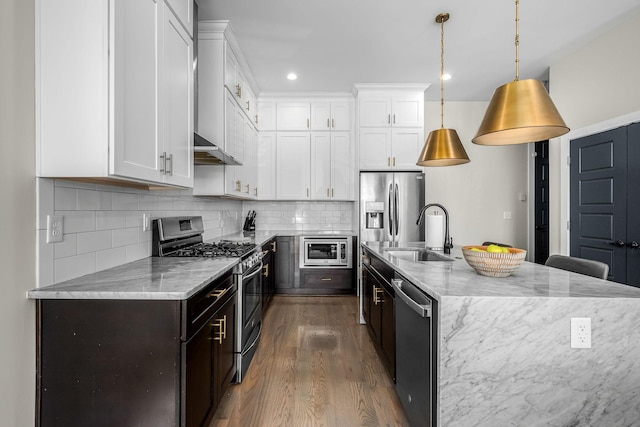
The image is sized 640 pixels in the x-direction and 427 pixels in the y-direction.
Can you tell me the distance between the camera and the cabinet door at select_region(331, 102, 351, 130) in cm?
482

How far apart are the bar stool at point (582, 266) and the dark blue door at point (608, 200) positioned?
1.35 meters

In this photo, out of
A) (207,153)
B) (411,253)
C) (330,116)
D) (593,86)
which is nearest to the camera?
(207,153)

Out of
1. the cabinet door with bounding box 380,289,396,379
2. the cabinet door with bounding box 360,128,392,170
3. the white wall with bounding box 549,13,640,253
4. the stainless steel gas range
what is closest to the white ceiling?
the white wall with bounding box 549,13,640,253

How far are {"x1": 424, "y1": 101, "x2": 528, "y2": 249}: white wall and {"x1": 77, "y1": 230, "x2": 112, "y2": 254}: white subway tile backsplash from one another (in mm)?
4300

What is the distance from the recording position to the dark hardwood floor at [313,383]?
1982 millimetres

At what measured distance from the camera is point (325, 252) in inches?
179

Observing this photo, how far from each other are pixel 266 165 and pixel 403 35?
2534 mm

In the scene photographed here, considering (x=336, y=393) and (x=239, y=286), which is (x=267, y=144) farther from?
(x=336, y=393)


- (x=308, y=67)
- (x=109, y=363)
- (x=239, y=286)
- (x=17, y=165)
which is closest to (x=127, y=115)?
(x=17, y=165)

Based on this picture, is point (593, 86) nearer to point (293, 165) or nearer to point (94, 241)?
point (293, 165)

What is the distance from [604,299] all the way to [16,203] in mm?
2350

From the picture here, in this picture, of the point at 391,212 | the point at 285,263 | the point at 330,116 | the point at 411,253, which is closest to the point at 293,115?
the point at 330,116

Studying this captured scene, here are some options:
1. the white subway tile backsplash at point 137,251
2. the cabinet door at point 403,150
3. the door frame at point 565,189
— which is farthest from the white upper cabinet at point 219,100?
the door frame at point 565,189

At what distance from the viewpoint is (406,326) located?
180 cm
